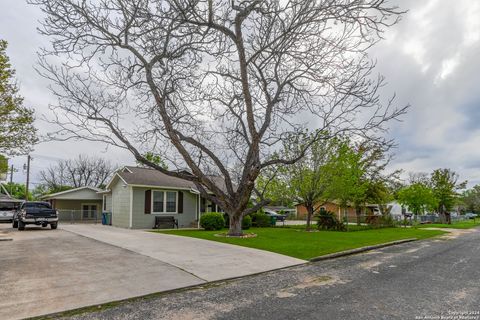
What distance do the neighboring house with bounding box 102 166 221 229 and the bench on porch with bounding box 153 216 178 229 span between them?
1.05ft

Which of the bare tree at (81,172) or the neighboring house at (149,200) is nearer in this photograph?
the neighboring house at (149,200)

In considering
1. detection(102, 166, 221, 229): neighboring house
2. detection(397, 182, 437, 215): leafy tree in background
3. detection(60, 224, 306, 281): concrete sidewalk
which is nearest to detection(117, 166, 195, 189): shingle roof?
detection(102, 166, 221, 229): neighboring house

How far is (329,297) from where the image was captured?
5.21 metres

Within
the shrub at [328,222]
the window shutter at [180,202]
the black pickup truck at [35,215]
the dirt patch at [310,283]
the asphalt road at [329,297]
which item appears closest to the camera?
the asphalt road at [329,297]

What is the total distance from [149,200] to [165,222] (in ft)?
5.60

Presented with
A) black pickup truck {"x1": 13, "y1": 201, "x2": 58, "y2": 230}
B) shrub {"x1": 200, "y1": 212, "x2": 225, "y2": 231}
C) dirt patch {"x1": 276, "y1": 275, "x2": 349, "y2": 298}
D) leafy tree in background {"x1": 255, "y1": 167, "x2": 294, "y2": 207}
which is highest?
leafy tree in background {"x1": 255, "y1": 167, "x2": 294, "y2": 207}

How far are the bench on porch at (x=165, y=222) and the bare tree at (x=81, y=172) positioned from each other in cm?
3659

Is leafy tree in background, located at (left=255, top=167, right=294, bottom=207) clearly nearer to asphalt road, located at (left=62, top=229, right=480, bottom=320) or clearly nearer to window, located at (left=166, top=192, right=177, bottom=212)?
window, located at (left=166, top=192, right=177, bottom=212)

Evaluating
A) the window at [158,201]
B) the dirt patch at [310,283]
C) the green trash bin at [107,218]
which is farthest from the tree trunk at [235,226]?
the green trash bin at [107,218]

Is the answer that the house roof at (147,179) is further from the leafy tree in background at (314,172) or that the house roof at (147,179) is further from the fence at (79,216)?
the fence at (79,216)

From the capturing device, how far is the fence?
2917 centimetres

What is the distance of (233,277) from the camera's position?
671 cm

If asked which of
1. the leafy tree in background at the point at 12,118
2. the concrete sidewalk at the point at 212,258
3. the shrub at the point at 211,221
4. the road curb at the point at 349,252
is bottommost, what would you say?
the road curb at the point at 349,252

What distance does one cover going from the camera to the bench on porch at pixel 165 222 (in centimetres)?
1965
